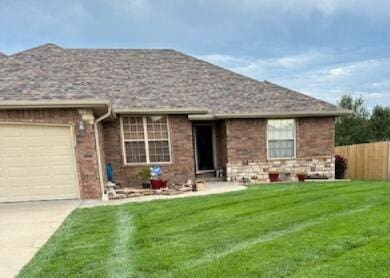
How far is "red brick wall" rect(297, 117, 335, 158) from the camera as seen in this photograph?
13.9m

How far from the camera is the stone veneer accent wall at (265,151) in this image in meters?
13.4

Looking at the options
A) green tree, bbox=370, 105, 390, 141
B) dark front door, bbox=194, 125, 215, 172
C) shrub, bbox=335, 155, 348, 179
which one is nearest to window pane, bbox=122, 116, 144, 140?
dark front door, bbox=194, 125, 215, 172

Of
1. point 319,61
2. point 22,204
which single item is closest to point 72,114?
point 22,204

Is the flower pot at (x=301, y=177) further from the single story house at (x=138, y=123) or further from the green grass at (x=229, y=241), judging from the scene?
the green grass at (x=229, y=241)

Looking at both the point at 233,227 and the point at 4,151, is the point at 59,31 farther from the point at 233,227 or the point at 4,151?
the point at 233,227

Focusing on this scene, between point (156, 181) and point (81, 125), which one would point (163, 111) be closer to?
point (156, 181)

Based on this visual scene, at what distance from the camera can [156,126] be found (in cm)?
1285

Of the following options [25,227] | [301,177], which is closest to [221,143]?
[301,177]

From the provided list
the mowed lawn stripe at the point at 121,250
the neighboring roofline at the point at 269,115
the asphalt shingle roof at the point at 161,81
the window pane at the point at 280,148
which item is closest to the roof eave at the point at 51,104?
the asphalt shingle roof at the point at 161,81

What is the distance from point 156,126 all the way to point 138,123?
2.20ft

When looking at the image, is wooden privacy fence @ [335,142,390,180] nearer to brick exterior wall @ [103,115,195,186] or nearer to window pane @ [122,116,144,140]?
brick exterior wall @ [103,115,195,186]

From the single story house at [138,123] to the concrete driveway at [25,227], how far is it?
83 cm

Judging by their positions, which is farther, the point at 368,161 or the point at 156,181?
the point at 368,161

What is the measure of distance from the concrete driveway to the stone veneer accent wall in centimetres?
651
